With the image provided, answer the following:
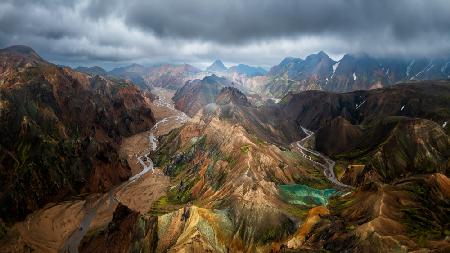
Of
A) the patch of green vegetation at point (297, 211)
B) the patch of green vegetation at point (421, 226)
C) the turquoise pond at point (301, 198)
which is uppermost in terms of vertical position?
the patch of green vegetation at point (421, 226)

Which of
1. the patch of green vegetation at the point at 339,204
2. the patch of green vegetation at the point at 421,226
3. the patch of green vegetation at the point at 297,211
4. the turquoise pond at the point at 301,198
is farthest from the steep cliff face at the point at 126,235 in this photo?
the patch of green vegetation at the point at 421,226

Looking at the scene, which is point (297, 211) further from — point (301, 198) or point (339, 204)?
point (339, 204)

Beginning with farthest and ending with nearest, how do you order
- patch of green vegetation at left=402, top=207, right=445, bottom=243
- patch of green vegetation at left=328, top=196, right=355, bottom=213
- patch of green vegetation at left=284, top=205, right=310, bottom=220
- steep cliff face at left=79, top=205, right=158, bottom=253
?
patch of green vegetation at left=328, top=196, right=355, bottom=213
patch of green vegetation at left=284, top=205, right=310, bottom=220
steep cliff face at left=79, top=205, right=158, bottom=253
patch of green vegetation at left=402, top=207, right=445, bottom=243

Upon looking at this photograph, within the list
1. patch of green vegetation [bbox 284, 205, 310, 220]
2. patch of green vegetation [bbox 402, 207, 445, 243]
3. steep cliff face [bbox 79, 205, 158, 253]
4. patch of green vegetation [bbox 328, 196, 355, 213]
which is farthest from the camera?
patch of green vegetation [bbox 328, 196, 355, 213]

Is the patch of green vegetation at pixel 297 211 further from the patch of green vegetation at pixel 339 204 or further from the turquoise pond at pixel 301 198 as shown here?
the patch of green vegetation at pixel 339 204

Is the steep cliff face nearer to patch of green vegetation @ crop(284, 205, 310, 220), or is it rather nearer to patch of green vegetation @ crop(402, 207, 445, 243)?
patch of green vegetation @ crop(284, 205, 310, 220)

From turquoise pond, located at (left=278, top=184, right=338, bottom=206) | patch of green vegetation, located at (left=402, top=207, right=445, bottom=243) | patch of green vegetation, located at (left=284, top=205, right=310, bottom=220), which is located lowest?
turquoise pond, located at (left=278, top=184, right=338, bottom=206)

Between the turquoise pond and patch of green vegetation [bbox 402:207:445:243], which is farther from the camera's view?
the turquoise pond

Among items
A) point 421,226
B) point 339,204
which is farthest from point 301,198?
point 421,226

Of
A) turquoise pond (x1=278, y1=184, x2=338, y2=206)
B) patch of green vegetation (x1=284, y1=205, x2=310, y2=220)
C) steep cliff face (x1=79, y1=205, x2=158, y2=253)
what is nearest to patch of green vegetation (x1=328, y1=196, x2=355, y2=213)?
turquoise pond (x1=278, y1=184, x2=338, y2=206)

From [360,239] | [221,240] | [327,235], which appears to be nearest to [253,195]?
[221,240]

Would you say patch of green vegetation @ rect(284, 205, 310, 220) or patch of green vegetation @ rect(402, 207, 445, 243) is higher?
patch of green vegetation @ rect(402, 207, 445, 243)

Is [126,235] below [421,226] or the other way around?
below
